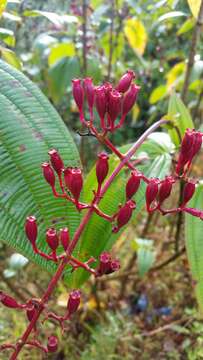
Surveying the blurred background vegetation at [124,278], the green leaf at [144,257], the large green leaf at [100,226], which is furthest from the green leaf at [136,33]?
the large green leaf at [100,226]

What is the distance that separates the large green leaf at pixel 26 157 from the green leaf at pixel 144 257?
0.51 meters

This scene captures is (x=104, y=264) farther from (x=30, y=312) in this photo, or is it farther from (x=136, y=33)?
(x=136, y=33)

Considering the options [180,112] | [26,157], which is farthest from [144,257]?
[26,157]

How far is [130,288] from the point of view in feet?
5.12

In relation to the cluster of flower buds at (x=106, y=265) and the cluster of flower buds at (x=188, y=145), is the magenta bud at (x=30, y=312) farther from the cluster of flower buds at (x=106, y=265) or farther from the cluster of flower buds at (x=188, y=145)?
the cluster of flower buds at (x=188, y=145)

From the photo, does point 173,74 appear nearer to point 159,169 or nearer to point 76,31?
point 76,31

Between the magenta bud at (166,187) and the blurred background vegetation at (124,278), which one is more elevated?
the magenta bud at (166,187)

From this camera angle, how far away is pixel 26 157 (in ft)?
1.96

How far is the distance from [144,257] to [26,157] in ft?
1.99

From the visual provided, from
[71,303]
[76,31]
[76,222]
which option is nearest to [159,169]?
[76,222]

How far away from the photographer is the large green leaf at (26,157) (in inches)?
23.0

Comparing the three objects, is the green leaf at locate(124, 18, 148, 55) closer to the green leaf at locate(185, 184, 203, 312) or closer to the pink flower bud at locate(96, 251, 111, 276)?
the green leaf at locate(185, 184, 203, 312)

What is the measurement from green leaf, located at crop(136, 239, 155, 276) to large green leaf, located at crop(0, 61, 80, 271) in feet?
1.68

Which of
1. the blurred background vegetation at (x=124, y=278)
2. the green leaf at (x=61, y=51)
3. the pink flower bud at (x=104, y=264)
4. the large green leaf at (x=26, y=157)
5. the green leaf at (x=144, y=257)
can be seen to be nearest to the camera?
the pink flower bud at (x=104, y=264)
